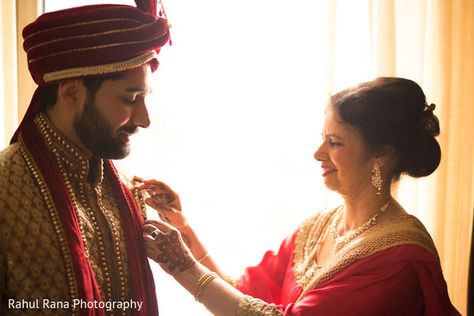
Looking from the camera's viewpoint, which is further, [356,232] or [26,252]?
[356,232]

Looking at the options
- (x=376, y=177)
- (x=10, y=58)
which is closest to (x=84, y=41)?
(x=10, y=58)

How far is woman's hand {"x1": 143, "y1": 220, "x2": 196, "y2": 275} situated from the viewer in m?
1.49

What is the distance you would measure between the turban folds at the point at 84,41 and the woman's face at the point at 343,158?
0.68 meters

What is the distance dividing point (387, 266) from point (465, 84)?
90 centimetres

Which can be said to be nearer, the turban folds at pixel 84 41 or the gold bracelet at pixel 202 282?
the turban folds at pixel 84 41

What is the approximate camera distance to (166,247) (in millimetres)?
1521

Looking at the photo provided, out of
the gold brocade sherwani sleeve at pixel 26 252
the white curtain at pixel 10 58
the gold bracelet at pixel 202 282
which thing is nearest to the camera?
the gold brocade sherwani sleeve at pixel 26 252

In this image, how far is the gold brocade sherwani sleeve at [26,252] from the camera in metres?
1.19

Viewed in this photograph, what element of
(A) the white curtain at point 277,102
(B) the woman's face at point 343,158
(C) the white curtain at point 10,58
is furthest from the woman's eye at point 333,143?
(C) the white curtain at point 10,58

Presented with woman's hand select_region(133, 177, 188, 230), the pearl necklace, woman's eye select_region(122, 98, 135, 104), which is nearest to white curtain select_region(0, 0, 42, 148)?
woman's hand select_region(133, 177, 188, 230)

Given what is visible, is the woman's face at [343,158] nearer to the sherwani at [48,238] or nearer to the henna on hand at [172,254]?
the henna on hand at [172,254]

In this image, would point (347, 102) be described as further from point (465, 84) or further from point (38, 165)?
point (38, 165)

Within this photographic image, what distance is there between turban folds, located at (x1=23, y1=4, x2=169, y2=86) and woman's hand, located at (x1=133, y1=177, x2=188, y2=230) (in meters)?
0.41

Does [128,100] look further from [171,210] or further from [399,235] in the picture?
[399,235]
